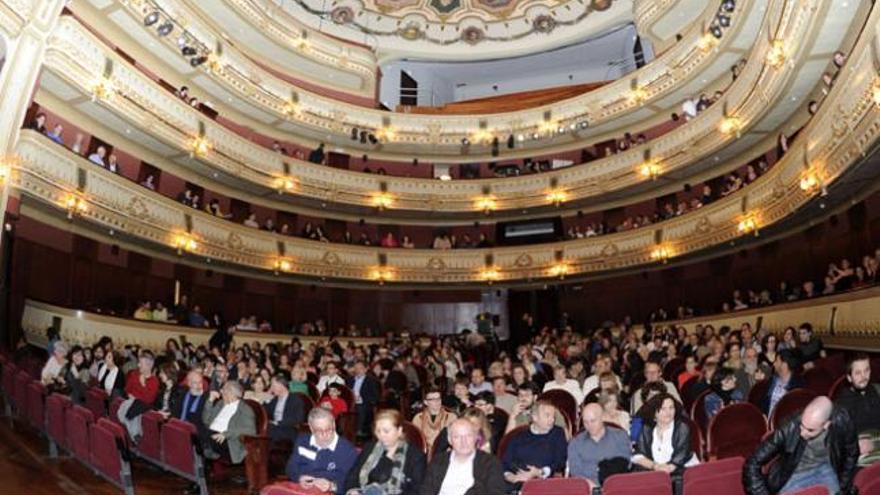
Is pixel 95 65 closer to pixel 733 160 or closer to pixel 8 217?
pixel 8 217

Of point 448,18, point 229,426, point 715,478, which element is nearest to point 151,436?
point 229,426

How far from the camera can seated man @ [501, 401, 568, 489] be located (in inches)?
202

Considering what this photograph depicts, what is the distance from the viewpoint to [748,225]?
628 inches

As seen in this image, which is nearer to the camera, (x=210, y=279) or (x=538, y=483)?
(x=538, y=483)

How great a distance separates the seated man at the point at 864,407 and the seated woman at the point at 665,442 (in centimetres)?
101

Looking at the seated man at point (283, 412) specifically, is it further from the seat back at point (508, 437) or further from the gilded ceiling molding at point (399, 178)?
the gilded ceiling molding at point (399, 178)

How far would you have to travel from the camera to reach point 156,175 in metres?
18.1

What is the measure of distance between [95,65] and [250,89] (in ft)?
19.5

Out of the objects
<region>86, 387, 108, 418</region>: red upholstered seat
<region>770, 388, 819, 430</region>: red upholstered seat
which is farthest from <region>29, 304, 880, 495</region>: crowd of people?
<region>770, 388, 819, 430</region>: red upholstered seat

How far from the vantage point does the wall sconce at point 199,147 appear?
17.5 metres

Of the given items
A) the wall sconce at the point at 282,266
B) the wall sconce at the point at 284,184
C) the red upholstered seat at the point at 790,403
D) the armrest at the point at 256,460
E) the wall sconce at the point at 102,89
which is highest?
the wall sconce at the point at 102,89

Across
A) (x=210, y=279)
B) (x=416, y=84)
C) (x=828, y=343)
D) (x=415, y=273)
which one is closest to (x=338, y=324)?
(x=415, y=273)

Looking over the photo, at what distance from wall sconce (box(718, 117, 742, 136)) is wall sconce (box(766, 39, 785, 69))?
3.20 meters

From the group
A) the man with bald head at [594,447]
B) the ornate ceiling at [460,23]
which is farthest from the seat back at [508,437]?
the ornate ceiling at [460,23]
